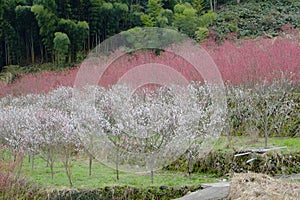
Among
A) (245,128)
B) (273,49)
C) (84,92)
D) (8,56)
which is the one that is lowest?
(245,128)

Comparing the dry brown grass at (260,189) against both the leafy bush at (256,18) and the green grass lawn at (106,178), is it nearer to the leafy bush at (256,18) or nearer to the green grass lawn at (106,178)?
the green grass lawn at (106,178)

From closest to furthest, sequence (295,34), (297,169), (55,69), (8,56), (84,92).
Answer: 1. (297,169)
2. (84,92)
3. (295,34)
4. (55,69)
5. (8,56)

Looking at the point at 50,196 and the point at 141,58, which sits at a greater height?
the point at 141,58

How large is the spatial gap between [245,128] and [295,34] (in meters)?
10.7

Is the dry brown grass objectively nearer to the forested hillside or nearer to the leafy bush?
the forested hillside

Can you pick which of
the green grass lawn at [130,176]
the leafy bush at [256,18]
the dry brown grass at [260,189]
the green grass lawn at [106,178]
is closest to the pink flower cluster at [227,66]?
the green grass lawn at [130,176]

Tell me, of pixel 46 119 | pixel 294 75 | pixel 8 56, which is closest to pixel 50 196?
pixel 46 119

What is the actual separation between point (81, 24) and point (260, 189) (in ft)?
54.9

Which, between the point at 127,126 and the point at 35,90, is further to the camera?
the point at 35,90

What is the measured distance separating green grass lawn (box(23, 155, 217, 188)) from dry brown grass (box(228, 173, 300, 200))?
1904 millimetres

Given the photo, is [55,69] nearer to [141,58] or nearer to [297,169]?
[141,58]

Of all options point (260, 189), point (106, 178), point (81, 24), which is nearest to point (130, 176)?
point (106, 178)

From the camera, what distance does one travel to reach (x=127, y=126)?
7680 mm

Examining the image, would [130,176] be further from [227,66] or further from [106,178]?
[227,66]
